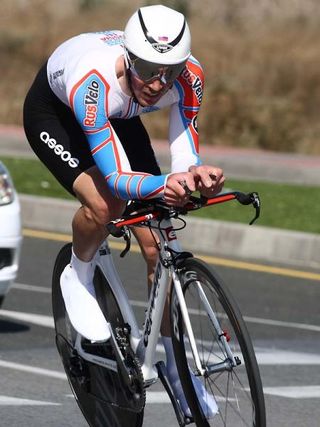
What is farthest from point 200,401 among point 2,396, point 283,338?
point 283,338

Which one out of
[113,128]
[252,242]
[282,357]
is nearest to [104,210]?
[113,128]

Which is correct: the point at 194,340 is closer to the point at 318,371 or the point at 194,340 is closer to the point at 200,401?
the point at 200,401

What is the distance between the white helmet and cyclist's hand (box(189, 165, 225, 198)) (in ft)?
1.47

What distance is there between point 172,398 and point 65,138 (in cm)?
114

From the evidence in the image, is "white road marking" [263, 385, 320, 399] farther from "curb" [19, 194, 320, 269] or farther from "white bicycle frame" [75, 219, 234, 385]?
"curb" [19, 194, 320, 269]

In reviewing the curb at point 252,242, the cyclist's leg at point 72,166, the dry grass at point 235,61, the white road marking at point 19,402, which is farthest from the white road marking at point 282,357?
the dry grass at point 235,61

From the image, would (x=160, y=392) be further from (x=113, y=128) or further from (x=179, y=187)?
(x=179, y=187)

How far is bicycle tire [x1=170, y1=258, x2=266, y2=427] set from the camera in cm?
540

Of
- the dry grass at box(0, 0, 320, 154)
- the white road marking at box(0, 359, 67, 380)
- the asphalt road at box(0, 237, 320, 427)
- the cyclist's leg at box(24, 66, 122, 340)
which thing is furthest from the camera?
the dry grass at box(0, 0, 320, 154)

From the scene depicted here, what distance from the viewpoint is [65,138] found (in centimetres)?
627

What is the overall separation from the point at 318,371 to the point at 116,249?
4942 millimetres

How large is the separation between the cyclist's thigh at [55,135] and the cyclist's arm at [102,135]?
33cm

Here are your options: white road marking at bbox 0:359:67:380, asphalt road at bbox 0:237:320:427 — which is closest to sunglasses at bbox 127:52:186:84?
asphalt road at bbox 0:237:320:427

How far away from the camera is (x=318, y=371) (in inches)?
327
